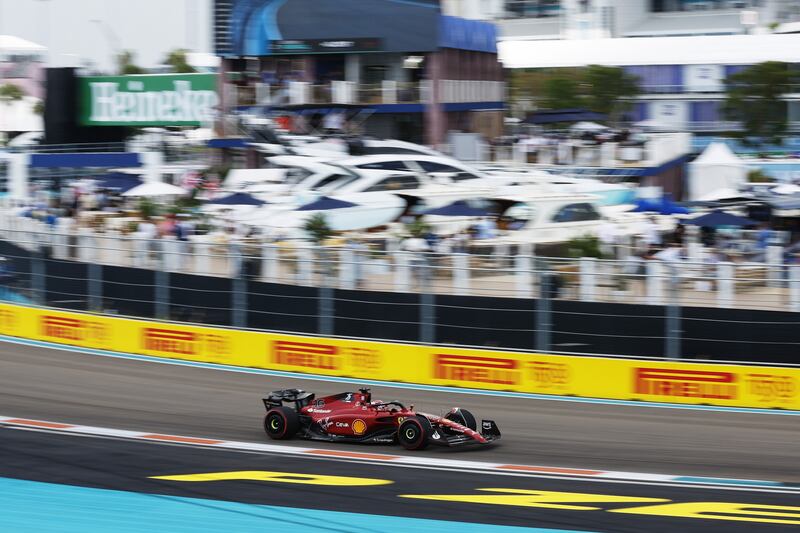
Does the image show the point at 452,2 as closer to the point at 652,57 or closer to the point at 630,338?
the point at 652,57

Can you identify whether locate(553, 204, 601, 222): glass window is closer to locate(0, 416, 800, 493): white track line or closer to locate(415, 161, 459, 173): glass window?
locate(415, 161, 459, 173): glass window

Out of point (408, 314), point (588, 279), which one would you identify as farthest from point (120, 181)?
point (588, 279)

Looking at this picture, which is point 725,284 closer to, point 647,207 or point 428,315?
point 428,315

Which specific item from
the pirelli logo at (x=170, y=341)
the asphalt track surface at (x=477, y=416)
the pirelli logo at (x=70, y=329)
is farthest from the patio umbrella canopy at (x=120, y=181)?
the asphalt track surface at (x=477, y=416)

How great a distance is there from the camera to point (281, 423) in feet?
39.6

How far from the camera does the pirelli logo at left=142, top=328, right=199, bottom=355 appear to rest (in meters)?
17.4

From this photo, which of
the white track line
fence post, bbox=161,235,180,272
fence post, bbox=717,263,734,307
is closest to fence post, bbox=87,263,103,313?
fence post, bbox=161,235,180,272

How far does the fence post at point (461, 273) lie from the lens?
15.8 meters

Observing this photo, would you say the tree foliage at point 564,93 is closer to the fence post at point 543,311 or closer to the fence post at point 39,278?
the fence post at point 39,278

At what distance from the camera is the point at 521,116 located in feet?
165

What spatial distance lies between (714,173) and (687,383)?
18480 mm

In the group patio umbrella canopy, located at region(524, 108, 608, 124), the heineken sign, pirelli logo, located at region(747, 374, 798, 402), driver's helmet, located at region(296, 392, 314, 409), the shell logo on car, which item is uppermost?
the heineken sign

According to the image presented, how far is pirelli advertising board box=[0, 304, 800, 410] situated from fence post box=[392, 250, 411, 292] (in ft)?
2.71

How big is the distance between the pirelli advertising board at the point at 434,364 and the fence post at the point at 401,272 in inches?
32.5
